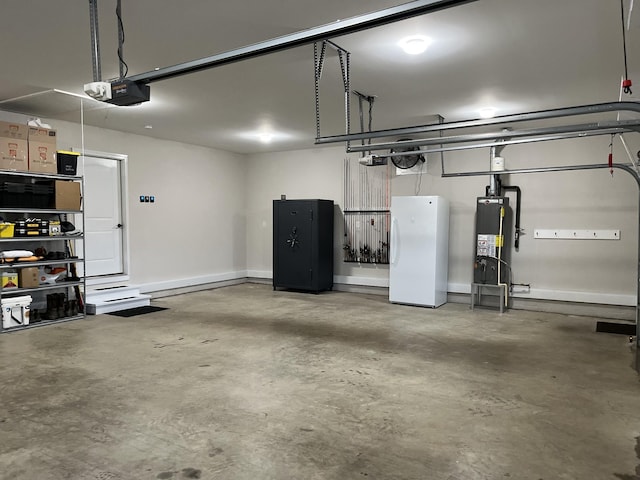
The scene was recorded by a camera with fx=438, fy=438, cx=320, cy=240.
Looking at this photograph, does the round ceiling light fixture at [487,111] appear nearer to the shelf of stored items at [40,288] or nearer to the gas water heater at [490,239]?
the gas water heater at [490,239]

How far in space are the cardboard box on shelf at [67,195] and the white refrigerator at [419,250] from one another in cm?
457

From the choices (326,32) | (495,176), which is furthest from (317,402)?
(495,176)

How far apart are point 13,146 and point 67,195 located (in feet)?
2.72

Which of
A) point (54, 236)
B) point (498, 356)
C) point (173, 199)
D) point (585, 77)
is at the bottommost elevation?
point (498, 356)

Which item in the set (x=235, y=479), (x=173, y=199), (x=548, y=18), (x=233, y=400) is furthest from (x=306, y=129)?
(x=235, y=479)

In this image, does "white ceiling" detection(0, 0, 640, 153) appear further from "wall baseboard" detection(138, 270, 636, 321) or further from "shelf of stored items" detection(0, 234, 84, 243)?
"wall baseboard" detection(138, 270, 636, 321)

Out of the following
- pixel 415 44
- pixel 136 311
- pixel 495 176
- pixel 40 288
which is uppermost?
pixel 415 44

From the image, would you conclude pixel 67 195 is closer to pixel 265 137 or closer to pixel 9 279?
pixel 9 279

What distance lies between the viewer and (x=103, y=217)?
6891mm

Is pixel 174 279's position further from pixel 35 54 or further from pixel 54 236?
pixel 35 54

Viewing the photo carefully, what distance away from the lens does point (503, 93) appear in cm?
479

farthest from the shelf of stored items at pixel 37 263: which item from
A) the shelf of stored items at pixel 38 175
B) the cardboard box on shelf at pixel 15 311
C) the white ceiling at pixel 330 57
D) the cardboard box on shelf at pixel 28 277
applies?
the white ceiling at pixel 330 57

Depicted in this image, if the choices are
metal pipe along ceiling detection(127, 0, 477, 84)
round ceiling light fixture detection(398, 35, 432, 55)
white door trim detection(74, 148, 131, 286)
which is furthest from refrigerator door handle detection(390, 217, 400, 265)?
metal pipe along ceiling detection(127, 0, 477, 84)

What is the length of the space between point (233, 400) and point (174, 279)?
5.20 metres
